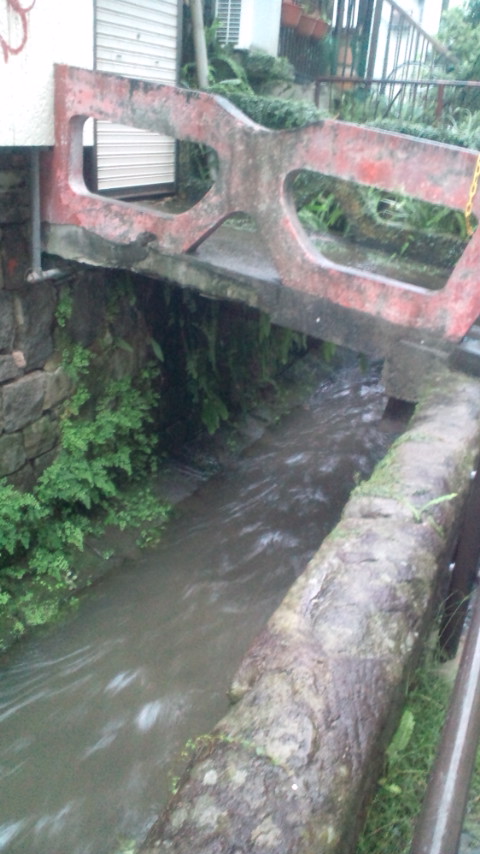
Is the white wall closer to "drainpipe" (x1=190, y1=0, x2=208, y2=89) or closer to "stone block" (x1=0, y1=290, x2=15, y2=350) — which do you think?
"stone block" (x1=0, y1=290, x2=15, y2=350)

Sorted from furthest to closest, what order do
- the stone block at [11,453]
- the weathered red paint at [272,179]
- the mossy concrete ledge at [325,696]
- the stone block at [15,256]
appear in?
the stone block at [11,453] → the stone block at [15,256] → the weathered red paint at [272,179] → the mossy concrete ledge at [325,696]

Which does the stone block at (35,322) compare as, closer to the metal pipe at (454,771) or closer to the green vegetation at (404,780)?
the green vegetation at (404,780)

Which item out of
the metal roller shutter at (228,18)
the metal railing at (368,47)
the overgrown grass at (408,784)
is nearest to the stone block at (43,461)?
the overgrown grass at (408,784)

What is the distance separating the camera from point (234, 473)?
6.47 metres

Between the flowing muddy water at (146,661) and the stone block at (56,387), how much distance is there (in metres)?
1.30

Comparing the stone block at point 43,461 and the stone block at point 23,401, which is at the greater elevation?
the stone block at point 23,401

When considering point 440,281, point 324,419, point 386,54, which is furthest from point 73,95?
point 386,54

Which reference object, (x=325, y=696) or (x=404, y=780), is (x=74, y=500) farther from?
(x=325, y=696)

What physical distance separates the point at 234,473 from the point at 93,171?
9.50ft

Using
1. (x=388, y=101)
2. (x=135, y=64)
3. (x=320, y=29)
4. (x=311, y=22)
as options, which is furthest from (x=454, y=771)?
(x=320, y=29)

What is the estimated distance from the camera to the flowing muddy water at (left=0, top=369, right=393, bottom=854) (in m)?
3.49

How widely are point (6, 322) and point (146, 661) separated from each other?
2.31 metres

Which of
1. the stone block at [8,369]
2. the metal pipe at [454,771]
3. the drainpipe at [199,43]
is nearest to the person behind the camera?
the metal pipe at [454,771]

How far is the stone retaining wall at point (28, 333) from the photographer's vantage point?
4.33m
